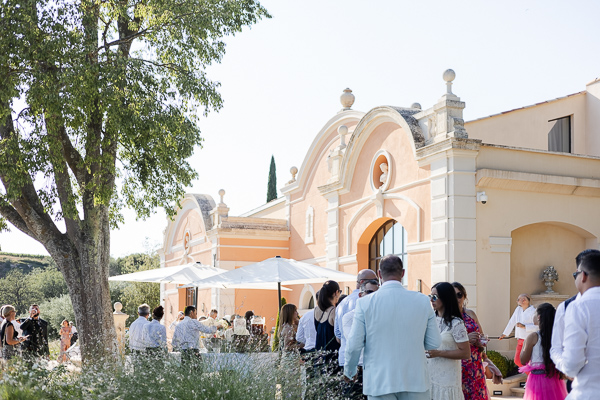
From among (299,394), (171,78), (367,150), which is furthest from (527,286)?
(299,394)

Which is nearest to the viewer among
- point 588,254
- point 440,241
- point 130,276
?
point 588,254

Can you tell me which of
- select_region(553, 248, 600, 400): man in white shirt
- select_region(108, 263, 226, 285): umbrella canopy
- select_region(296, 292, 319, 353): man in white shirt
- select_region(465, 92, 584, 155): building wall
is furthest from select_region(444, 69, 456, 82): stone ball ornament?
select_region(553, 248, 600, 400): man in white shirt

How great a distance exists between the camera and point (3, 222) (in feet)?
40.6

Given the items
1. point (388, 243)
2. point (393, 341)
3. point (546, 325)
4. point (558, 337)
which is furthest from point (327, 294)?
point (388, 243)

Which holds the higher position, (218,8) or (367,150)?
(218,8)

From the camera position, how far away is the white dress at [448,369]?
19.5 ft

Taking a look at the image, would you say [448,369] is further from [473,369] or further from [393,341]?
[393,341]

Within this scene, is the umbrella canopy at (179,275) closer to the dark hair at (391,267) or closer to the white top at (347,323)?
the white top at (347,323)

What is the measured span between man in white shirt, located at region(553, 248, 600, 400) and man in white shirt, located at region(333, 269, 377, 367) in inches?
115

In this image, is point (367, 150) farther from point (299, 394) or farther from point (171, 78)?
point (299, 394)

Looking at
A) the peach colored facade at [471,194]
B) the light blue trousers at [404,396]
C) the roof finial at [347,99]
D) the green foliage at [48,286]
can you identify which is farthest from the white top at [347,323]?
the green foliage at [48,286]

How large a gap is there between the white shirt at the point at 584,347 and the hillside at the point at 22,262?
7702 cm

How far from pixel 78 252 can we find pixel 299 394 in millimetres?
6737

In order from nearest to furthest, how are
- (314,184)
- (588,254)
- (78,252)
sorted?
1. (588,254)
2. (78,252)
3. (314,184)
